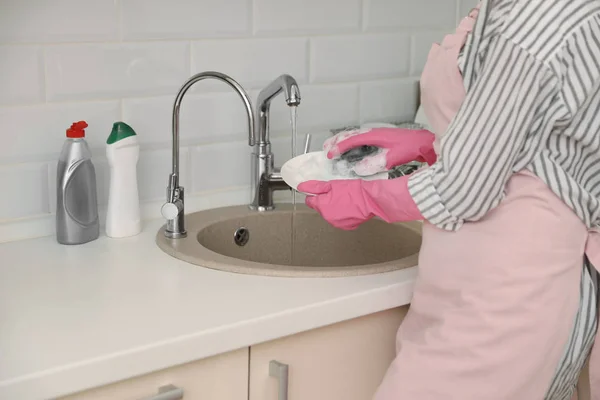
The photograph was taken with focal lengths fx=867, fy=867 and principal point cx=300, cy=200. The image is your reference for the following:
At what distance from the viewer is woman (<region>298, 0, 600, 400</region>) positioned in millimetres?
1101

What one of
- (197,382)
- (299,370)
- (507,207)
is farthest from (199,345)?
(507,207)

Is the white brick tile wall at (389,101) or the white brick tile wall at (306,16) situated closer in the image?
the white brick tile wall at (306,16)

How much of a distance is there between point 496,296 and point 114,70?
0.80 m

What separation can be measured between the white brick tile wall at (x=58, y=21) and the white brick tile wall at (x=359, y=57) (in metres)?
0.47

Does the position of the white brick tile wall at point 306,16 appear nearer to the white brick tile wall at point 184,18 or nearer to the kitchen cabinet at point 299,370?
the white brick tile wall at point 184,18

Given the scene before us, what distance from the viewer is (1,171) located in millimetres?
1488

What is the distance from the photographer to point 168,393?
1.12m

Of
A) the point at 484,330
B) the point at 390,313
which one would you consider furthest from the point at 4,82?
the point at 484,330

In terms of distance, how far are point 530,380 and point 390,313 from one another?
0.83 feet

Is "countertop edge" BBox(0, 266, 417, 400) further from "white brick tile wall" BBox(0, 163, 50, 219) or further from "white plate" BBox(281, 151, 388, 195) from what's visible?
"white brick tile wall" BBox(0, 163, 50, 219)

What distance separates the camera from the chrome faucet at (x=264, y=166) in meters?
1.62

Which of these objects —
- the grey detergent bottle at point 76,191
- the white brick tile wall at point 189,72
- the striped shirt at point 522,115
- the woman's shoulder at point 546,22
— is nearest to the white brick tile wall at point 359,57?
the white brick tile wall at point 189,72

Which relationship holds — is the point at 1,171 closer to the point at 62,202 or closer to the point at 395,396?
the point at 62,202

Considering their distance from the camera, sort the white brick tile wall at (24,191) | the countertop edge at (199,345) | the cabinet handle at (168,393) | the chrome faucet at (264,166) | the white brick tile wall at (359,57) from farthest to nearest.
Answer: the white brick tile wall at (359,57) < the chrome faucet at (264,166) < the white brick tile wall at (24,191) < the cabinet handle at (168,393) < the countertop edge at (199,345)
